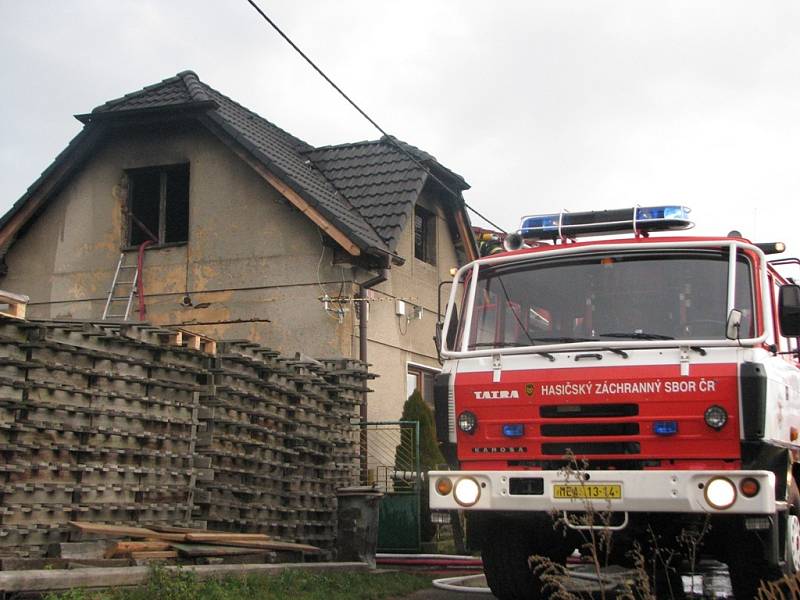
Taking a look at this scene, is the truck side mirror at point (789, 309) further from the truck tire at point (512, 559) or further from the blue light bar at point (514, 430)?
the truck tire at point (512, 559)

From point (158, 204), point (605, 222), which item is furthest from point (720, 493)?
point (158, 204)

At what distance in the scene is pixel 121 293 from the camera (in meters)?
17.6

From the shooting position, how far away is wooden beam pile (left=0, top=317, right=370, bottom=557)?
8398 mm

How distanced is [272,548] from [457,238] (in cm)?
1163

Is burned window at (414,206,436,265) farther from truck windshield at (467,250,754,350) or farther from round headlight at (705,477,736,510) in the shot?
round headlight at (705,477,736,510)

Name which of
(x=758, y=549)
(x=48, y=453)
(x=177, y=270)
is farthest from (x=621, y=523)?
(x=177, y=270)

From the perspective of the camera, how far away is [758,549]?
6.99 meters

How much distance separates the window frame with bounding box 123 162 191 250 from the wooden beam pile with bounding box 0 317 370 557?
18.8ft

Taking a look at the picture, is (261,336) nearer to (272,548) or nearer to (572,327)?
(272,548)

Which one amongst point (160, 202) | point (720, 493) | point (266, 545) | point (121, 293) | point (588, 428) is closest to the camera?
point (720, 493)

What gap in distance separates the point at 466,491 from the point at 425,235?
12642mm

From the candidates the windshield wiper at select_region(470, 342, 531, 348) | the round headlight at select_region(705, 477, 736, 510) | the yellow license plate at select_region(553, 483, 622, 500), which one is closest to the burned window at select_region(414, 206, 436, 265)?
the windshield wiper at select_region(470, 342, 531, 348)

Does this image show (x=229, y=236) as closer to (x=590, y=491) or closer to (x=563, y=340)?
(x=563, y=340)

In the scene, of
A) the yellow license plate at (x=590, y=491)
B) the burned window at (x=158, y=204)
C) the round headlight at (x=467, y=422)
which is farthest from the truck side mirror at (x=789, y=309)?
the burned window at (x=158, y=204)
